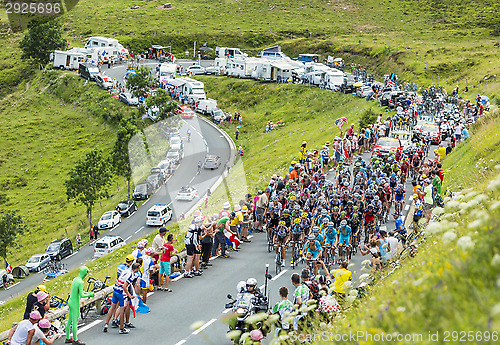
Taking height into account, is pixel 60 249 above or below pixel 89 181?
below

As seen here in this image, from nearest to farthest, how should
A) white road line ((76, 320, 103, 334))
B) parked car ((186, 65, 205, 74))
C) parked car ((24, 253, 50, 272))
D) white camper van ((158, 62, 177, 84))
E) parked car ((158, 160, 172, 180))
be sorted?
white road line ((76, 320, 103, 334)), parked car ((24, 253, 50, 272)), parked car ((158, 160, 172, 180)), white camper van ((158, 62, 177, 84)), parked car ((186, 65, 205, 74))

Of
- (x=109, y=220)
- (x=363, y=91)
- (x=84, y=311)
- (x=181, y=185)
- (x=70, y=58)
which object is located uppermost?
(x=84, y=311)

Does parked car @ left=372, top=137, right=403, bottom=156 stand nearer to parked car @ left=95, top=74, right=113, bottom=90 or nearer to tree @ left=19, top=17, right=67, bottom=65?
parked car @ left=95, top=74, right=113, bottom=90

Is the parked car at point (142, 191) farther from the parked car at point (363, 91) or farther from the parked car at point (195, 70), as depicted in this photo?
the parked car at point (195, 70)

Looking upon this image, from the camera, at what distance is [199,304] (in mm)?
18156

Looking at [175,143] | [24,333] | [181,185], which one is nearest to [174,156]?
[175,143]

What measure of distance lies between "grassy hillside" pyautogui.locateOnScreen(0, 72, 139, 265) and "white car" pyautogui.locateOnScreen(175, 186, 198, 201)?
867 centimetres

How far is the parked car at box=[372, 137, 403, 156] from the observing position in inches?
1384

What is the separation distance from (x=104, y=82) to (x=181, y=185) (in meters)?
46.4

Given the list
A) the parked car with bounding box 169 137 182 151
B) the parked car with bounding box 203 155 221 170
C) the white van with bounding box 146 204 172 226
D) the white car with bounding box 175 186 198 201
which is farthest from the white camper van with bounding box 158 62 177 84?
the white van with bounding box 146 204 172 226

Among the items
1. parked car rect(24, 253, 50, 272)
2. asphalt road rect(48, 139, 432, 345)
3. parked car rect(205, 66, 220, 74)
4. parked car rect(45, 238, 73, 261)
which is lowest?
parked car rect(24, 253, 50, 272)

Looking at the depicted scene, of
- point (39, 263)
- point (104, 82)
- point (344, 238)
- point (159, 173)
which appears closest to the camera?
point (344, 238)

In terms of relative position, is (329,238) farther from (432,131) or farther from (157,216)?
(157,216)

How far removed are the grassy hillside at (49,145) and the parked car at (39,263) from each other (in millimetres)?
5561
